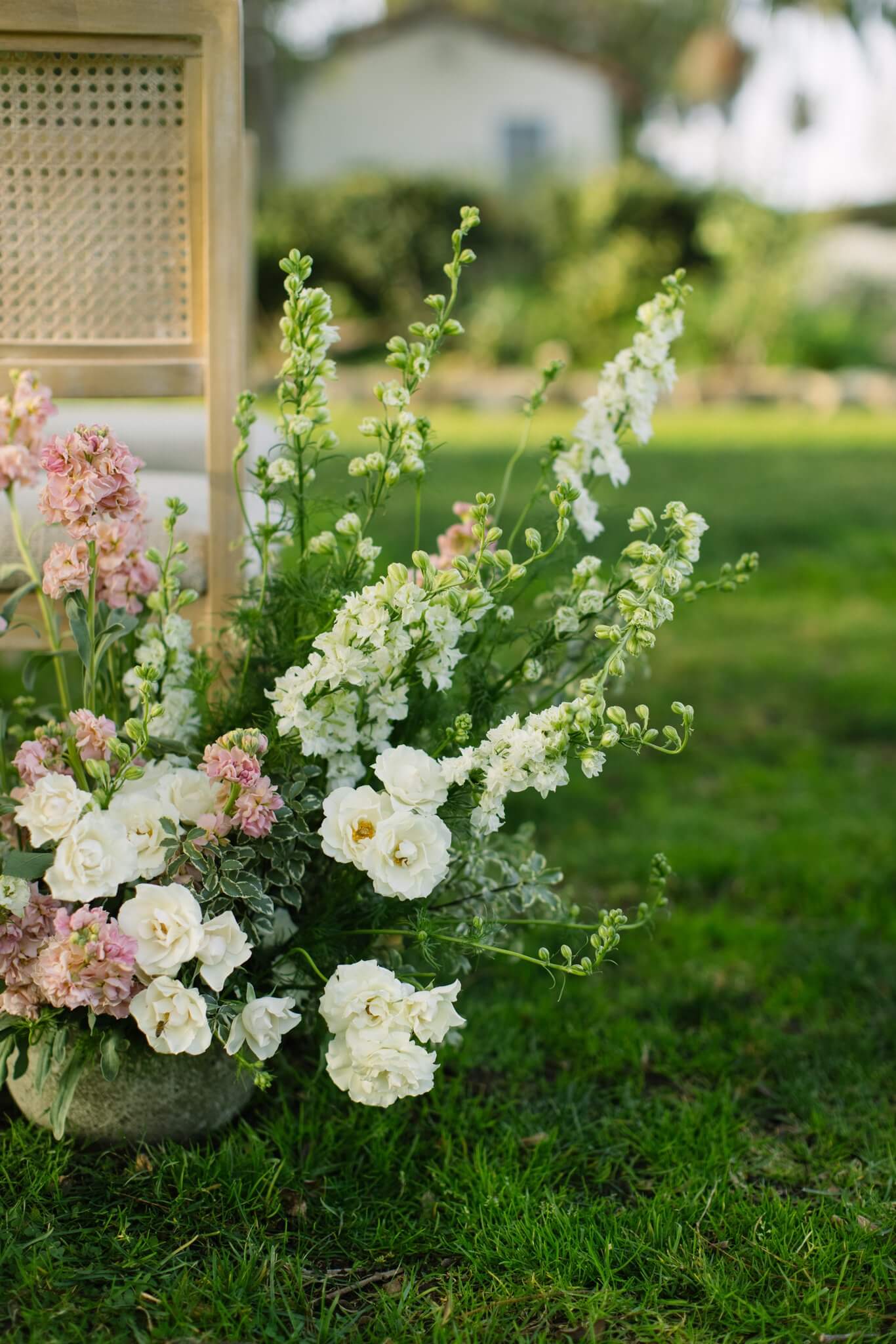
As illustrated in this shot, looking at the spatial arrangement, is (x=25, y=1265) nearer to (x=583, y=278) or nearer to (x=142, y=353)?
(x=142, y=353)

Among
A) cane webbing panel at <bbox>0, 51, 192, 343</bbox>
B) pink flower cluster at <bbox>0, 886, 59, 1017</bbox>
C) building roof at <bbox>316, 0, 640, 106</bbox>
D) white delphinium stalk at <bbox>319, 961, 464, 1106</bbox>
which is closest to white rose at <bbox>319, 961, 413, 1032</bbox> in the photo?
white delphinium stalk at <bbox>319, 961, 464, 1106</bbox>

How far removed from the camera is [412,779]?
4.46ft

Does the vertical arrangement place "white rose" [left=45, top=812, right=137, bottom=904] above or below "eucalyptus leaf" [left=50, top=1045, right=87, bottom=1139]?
above

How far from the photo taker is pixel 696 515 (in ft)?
4.75

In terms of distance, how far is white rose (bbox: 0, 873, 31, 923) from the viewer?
1.37 meters

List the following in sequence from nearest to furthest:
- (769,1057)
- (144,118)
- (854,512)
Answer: (144,118)
(769,1057)
(854,512)

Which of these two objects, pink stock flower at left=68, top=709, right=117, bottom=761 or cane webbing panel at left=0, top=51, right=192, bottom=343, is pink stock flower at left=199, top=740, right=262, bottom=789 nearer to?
pink stock flower at left=68, top=709, right=117, bottom=761

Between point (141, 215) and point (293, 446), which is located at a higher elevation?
point (141, 215)

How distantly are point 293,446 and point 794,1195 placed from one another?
1157 mm

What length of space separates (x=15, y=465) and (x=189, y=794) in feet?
1.59

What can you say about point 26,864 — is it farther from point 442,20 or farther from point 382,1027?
point 442,20

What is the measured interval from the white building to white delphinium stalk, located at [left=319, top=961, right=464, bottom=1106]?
16991 millimetres

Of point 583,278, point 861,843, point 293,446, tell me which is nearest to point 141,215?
point 293,446

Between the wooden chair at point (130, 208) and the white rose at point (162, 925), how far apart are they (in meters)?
0.60
